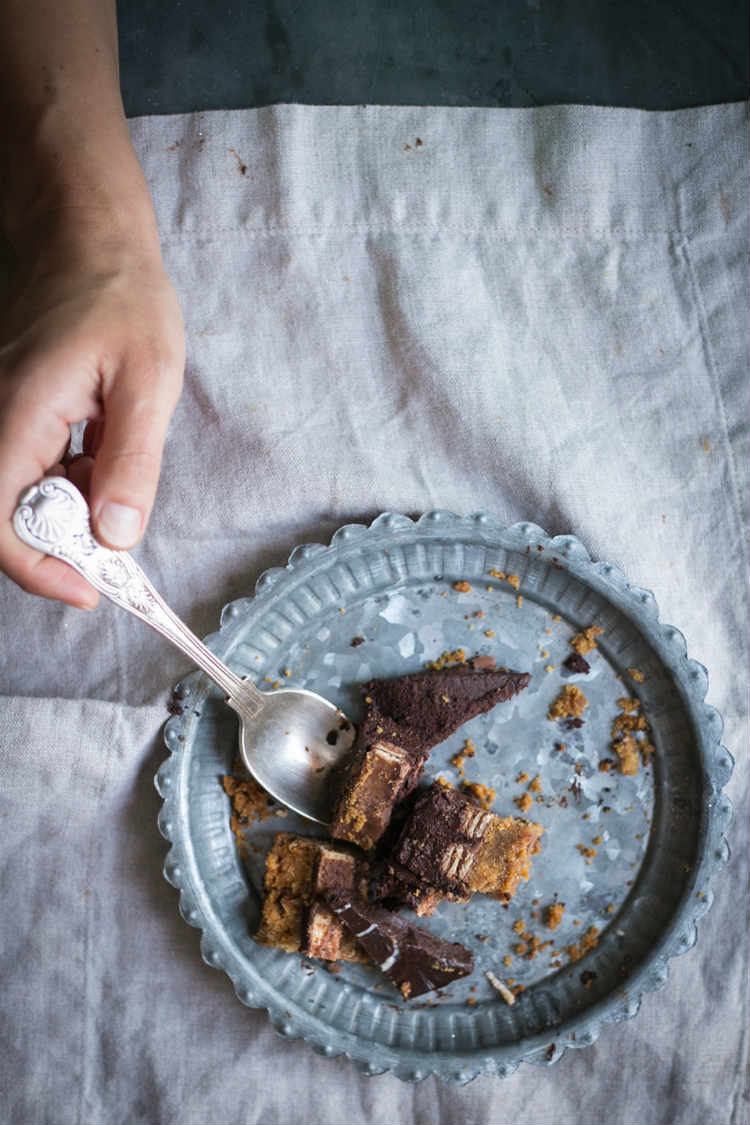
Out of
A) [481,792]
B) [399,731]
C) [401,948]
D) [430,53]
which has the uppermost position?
[430,53]

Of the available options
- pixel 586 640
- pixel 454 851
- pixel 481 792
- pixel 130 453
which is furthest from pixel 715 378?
pixel 130 453

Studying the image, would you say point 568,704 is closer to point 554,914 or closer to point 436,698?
point 436,698

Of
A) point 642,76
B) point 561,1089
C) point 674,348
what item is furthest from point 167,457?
point 561,1089

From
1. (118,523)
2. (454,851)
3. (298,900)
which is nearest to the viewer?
Result: (118,523)

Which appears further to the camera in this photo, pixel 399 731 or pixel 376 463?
pixel 376 463

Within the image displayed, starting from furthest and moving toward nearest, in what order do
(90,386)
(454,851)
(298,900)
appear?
(298,900), (454,851), (90,386)

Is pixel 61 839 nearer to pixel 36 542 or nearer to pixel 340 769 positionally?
pixel 340 769

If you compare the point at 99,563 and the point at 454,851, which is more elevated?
the point at 99,563
